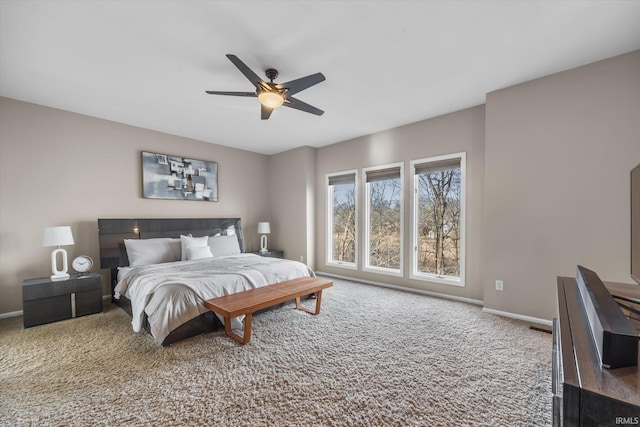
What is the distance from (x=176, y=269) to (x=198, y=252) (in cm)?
75

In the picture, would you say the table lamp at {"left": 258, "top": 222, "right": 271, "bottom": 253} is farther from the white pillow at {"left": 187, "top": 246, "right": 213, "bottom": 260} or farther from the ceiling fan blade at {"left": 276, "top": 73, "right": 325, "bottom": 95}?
the ceiling fan blade at {"left": 276, "top": 73, "right": 325, "bottom": 95}

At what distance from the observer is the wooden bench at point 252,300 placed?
7.95ft

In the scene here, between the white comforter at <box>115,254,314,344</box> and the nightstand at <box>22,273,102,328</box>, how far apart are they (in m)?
0.30

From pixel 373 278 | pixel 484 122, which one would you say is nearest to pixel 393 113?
pixel 484 122

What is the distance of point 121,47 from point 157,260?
268 cm

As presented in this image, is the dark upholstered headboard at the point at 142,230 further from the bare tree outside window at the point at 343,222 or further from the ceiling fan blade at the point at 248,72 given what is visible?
the ceiling fan blade at the point at 248,72

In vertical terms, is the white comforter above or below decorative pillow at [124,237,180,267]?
below

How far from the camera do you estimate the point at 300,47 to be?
2.31m

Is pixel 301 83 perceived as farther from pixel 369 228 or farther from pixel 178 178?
pixel 178 178

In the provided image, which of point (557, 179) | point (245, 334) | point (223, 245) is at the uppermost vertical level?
point (557, 179)

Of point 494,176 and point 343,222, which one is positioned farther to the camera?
point 343,222

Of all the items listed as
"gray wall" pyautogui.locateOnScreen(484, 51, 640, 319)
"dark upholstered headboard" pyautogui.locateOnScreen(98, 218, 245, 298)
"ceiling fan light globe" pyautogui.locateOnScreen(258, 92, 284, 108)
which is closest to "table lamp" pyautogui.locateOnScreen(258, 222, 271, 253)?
"dark upholstered headboard" pyautogui.locateOnScreen(98, 218, 245, 298)

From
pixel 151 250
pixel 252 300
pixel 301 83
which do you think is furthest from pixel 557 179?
pixel 151 250

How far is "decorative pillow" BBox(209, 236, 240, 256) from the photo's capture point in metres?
4.39
